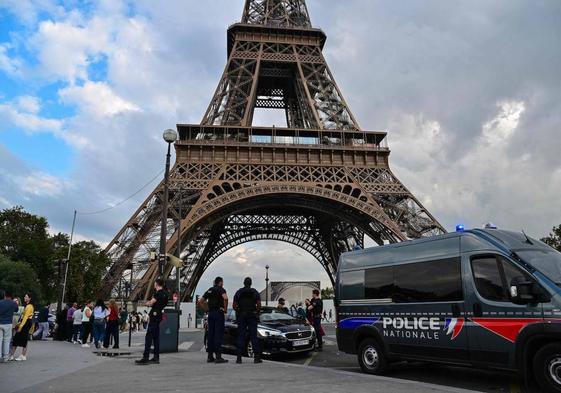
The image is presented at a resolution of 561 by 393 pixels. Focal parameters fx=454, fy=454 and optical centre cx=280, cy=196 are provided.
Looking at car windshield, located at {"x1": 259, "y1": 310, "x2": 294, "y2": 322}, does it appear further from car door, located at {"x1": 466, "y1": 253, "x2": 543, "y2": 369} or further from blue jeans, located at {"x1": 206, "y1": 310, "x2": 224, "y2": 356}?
car door, located at {"x1": 466, "y1": 253, "x2": 543, "y2": 369}

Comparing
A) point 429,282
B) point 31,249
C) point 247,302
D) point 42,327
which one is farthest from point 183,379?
point 31,249

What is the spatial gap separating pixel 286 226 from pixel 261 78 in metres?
15.1

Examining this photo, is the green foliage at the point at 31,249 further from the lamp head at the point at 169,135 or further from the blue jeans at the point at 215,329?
the blue jeans at the point at 215,329

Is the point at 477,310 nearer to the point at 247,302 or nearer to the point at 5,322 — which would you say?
the point at 247,302

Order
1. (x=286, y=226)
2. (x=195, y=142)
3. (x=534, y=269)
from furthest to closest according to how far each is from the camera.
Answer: (x=286, y=226)
(x=195, y=142)
(x=534, y=269)

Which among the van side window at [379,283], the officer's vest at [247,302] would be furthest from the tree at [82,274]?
the van side window at [379,283]

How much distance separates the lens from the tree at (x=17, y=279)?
45.1m

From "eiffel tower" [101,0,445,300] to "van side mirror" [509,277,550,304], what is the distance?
2129 cm

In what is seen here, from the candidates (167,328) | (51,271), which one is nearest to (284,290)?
(51,271)

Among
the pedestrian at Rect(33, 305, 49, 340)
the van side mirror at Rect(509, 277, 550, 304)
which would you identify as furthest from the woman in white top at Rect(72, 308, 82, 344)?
the van side mirror at Rect(509, 277, 550, 304)

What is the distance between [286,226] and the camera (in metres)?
47.2

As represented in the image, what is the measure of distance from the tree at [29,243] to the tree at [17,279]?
4.04m

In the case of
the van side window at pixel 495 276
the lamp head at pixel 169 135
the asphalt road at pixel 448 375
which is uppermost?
the lamp head at pixel 169 135

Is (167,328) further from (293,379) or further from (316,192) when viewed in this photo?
(316,192)
